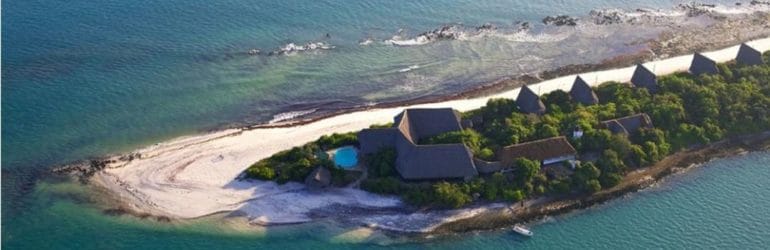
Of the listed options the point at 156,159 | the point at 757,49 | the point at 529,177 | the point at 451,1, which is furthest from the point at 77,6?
the point at 757,49

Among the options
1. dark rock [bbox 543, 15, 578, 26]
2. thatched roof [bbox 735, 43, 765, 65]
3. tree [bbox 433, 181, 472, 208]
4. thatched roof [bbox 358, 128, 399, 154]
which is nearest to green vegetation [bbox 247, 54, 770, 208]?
tree [bbox 433, 181, 472, 208]

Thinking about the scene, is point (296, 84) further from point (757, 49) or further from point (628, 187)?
point (757, 49)

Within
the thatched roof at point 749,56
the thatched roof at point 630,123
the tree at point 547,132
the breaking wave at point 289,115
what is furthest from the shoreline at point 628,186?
the breaking wave at point 289,115

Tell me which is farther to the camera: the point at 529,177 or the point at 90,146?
the point at 90,146

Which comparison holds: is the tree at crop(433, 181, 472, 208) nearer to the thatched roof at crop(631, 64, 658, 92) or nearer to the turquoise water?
the turquoise water

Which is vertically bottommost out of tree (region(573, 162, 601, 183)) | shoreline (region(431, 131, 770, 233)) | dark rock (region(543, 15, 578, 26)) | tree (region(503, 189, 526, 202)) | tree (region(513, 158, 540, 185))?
shoreline (region(431, 131, 770, 233))

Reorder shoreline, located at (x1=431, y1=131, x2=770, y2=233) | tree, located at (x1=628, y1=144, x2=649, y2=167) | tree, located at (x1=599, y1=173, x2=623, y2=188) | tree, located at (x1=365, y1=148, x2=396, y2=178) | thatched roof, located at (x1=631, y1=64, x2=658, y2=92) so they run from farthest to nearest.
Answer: thatched roof, located at (x1=631, y1=64, x2=658, y2=92), tree, located at (x1=628, y1=144, x2=649, y2=167), tree, located at (x1=599, y1=173, x2=623, y2=188), tree, located at (x1=365, y1=148, x2=396, y2=178), shoreline, located at (x1=431, y1=131, x2=770, y2=233)

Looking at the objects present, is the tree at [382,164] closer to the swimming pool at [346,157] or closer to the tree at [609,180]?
the swimming pool at [346,157]
